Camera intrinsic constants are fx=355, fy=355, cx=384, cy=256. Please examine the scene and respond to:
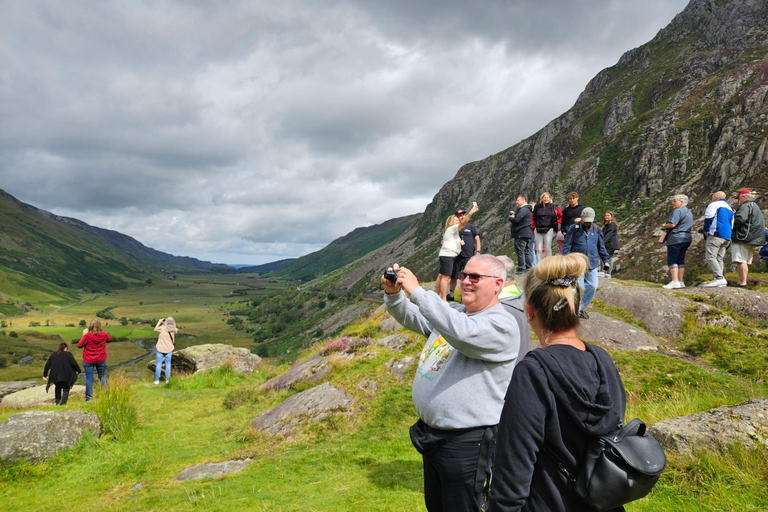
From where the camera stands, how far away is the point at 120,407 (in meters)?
9.38

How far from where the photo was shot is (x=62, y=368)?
12680mm

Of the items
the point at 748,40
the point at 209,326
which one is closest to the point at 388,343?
the point at 748,40

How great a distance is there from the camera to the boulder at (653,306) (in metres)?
10.5

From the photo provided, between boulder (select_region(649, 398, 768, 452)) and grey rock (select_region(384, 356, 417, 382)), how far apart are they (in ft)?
19.8

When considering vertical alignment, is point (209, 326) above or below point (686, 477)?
below

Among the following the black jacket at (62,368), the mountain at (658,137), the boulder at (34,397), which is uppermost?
the mountain at (658,137)

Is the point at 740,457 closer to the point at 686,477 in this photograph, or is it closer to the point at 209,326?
the point at 686,477

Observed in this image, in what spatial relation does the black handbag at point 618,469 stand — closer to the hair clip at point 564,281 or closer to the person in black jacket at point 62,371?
the hair clip at point 564,281

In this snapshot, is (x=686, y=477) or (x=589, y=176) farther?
(x=589, y=176)

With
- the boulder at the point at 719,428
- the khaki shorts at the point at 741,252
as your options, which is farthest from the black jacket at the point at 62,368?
the khaki shorts at the point at 741,252

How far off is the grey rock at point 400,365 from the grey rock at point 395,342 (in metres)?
0.83

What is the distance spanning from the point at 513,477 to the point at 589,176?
87.0 m

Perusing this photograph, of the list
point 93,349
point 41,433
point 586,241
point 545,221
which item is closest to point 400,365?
point 586,241

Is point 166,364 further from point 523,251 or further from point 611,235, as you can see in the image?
point 611,235
